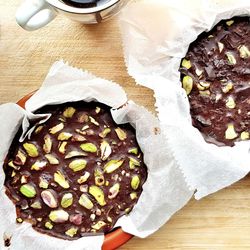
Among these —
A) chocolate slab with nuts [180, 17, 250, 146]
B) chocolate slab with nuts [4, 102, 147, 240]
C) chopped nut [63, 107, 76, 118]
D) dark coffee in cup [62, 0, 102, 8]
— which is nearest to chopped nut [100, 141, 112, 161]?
chocolate slab with nuts [4, 102, 147, 240]

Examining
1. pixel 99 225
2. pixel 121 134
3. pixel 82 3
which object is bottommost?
pixel 99 225

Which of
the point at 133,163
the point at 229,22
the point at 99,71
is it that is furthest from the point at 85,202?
the point at 229,22

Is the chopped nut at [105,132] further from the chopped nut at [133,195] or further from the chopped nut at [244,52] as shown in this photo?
the chopped nut at [244,52]

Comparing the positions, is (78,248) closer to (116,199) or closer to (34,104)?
(116,199)

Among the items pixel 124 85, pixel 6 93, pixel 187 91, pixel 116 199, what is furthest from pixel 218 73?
pixel 6 93

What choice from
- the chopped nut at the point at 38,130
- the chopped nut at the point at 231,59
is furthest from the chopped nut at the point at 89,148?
the chopped nut at the point at 231,59

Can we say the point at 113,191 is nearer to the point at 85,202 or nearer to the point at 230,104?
the point at 85,202

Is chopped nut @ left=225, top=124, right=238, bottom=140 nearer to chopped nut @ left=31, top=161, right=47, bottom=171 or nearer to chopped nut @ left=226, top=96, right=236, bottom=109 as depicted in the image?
chopped nut @ left=226, top=96, right=236, bottom=109
